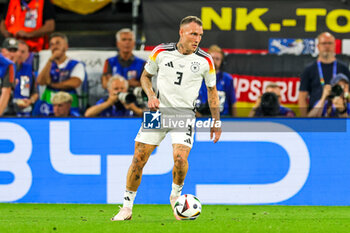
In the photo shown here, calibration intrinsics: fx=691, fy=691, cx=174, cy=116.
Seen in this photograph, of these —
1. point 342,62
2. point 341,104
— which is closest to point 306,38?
point 342,62

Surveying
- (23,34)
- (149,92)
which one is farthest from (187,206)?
(23,34)

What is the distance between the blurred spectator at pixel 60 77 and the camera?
33.8 feet

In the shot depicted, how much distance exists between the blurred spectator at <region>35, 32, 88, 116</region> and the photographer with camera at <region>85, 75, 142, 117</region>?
0.54m

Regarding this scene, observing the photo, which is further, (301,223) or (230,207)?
(230,207)

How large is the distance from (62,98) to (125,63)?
1160mm

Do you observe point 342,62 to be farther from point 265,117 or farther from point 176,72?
point 176,72

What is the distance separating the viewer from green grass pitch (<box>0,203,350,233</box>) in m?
6.47

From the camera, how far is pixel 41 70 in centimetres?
1062

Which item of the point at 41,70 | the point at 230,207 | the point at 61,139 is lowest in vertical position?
the point at 230,207

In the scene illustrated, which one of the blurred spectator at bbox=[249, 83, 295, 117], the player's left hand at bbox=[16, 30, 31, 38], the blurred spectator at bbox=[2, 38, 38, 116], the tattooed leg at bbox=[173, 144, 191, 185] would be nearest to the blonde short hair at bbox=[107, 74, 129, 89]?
the blurred spectator at bbox=[2, 38, 38, 116]

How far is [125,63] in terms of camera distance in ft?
34.3

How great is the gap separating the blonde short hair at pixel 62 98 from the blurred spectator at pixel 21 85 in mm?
581

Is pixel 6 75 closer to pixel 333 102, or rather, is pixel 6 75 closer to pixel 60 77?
pixel 60 77

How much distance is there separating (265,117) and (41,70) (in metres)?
3.59
